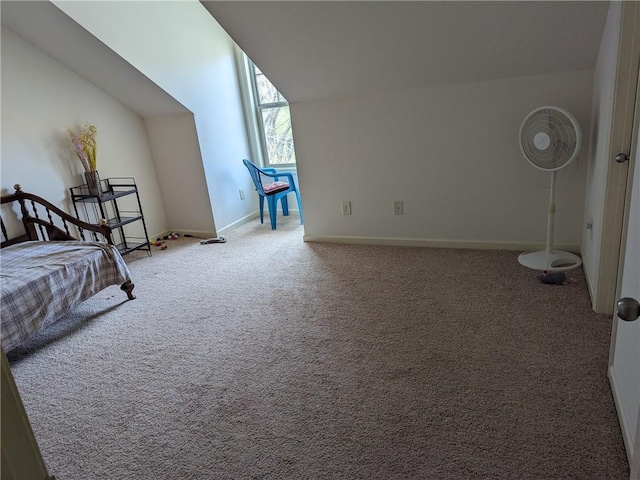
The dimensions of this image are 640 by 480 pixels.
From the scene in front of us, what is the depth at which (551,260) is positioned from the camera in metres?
2.79

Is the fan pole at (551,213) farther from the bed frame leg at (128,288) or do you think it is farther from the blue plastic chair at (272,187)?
the bed frame leg at (128,288)

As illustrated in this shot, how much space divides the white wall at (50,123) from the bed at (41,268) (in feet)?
0.63

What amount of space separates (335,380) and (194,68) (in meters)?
3.36

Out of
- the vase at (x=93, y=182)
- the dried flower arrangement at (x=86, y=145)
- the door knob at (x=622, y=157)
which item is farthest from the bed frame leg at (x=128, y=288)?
the door knob at (x=622, y=157)

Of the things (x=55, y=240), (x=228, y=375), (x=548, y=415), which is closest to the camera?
(x=548, y=415)

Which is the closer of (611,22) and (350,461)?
(350,461)

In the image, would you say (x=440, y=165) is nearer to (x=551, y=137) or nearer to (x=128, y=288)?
(x=551, y=137)

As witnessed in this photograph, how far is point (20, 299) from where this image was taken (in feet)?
7.22

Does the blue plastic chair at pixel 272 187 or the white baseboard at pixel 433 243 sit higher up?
the blue plastic chair at pixel 272 187

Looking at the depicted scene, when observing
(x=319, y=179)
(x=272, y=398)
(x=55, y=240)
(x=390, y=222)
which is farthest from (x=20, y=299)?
(x=390, y=222)

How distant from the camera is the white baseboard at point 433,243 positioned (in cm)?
319

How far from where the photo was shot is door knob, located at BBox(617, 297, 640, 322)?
81cm

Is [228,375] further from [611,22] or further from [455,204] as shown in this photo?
[611,22]

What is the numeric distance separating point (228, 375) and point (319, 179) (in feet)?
6.97
